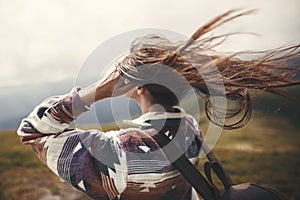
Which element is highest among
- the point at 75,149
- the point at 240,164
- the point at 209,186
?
the point at 75,149

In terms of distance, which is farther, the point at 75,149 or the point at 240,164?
the point at 240,164

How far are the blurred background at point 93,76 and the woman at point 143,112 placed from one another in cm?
7

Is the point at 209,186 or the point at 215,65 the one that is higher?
the point at 215,65

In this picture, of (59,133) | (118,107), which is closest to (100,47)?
(118,107)

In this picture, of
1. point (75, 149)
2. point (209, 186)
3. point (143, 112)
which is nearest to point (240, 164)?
point (209, 186)

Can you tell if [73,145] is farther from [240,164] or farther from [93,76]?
[240,164]

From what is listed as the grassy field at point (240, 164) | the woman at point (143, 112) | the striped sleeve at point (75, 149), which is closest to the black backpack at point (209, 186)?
the woman at point (143, 112)

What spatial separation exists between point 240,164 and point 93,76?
0.77 meters

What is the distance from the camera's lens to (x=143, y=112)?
1.09m

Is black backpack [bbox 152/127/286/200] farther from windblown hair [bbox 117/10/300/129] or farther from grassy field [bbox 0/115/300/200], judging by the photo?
grassy field [bbox 0/115/300/200]

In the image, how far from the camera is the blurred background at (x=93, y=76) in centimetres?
128

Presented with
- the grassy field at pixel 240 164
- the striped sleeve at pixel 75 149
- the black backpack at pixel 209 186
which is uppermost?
the striped sleeve at pixel 75 149

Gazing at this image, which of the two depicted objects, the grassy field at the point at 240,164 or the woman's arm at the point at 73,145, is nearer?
the woman's arm at the point at 73,145

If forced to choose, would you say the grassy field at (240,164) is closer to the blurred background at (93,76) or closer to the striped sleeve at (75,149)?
the blurred background at (93,76)
